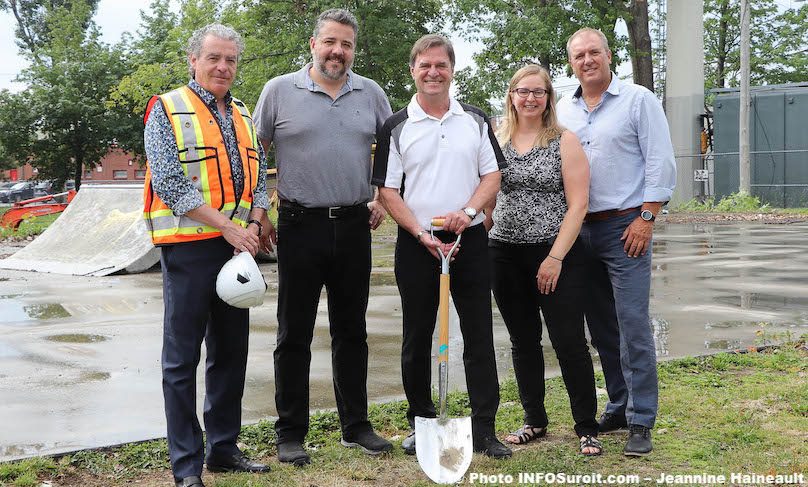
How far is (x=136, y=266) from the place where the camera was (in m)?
12.6

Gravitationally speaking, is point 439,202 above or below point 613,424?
above

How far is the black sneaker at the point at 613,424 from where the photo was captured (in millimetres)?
5141

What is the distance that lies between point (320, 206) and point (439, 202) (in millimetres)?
612

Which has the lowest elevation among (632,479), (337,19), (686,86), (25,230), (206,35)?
(632,479)

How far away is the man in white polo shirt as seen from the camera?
4648 mm

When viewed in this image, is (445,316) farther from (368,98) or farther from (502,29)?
(502,29)

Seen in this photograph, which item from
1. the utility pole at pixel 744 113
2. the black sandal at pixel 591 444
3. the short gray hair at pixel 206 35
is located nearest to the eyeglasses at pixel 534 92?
the short gray hair at pixel 206 35

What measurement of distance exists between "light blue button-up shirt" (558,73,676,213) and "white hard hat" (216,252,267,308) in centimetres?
186

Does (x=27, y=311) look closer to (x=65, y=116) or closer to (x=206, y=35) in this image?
(x=206, y=35)

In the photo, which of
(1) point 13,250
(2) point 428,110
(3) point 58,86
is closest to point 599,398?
(2) point 428,110

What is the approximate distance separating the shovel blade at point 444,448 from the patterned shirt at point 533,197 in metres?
1.06

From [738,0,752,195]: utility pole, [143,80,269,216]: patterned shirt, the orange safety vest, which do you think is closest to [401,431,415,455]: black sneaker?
the orange safety vest

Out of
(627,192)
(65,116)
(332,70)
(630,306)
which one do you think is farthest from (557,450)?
(65,116)

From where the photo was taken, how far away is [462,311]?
15.8 feet
